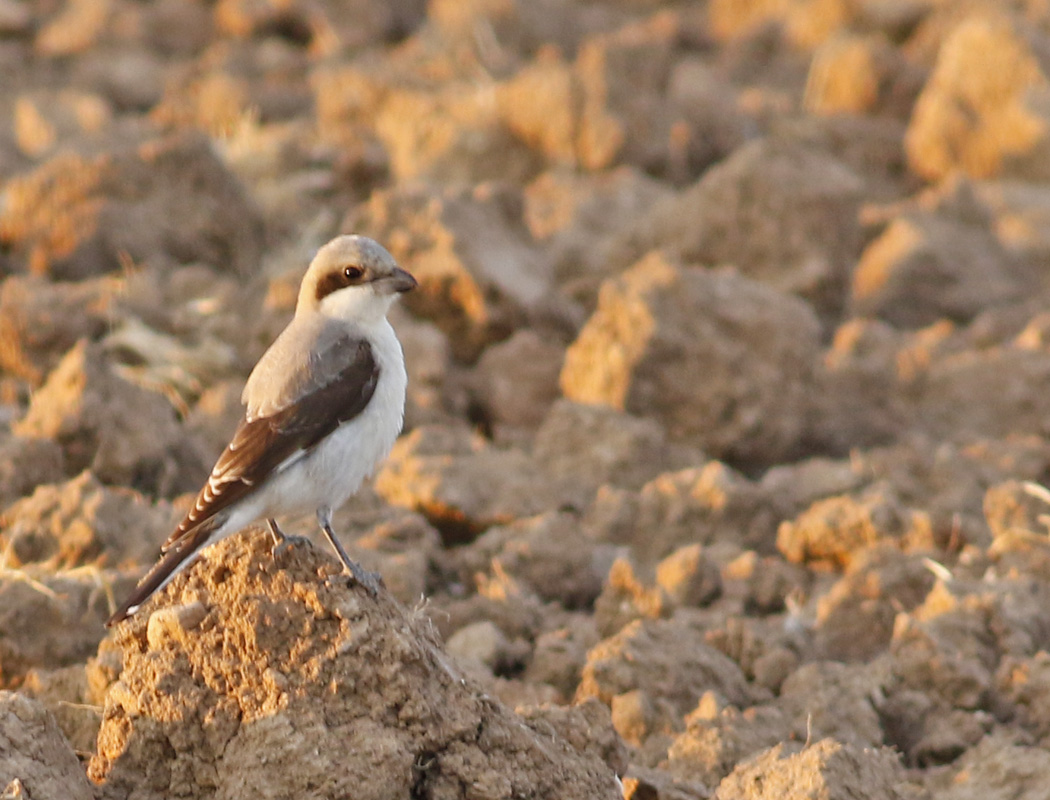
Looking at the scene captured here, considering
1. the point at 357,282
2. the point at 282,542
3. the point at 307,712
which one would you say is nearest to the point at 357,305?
the point at 357,282

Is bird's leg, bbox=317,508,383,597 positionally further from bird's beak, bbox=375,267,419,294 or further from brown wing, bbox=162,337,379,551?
bird's beak, bbox=375,267,419,294

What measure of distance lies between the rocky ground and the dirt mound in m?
0.01

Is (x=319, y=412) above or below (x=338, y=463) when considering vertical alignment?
above

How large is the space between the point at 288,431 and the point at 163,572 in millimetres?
854

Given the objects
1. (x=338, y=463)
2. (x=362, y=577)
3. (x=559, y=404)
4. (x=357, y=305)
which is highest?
(x=357, y=305)

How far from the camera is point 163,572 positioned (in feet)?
17.6

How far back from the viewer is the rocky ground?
5230 mm

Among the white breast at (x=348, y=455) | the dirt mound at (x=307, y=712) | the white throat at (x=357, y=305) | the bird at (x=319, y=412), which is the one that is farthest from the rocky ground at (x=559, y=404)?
the white throat at (x=357, y=305)

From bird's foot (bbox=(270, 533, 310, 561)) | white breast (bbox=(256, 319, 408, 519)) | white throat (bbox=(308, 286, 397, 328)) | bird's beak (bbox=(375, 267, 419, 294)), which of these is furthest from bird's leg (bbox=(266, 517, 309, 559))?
bird's beak (bbox=(375, 267, 419, 294))

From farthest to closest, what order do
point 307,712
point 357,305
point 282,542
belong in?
point 357,305
point 282,542
point 307,712

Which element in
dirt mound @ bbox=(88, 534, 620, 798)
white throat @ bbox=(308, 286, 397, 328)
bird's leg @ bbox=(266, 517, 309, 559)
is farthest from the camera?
white throat @ bbox=(308, 286, 397, 328)

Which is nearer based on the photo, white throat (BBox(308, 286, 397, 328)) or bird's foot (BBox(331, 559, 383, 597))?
bird's foot (BBox(331, 559, 383, 597))

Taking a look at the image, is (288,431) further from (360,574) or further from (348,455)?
(360,574)

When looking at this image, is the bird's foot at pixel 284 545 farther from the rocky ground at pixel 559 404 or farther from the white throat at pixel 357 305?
the white throat at pixel 357 305
